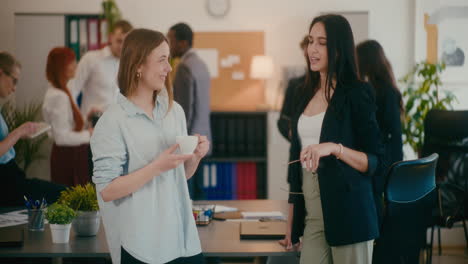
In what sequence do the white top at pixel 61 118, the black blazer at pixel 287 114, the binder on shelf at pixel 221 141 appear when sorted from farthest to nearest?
the binder on shelf at pixel 221 141 < the white top at pixel 61 118 < the black blazer at pixel 287 114

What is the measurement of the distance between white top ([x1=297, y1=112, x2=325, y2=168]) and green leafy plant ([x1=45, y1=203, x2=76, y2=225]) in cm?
95

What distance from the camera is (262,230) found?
2.26 m

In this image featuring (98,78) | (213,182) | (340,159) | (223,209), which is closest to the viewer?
(340,159)

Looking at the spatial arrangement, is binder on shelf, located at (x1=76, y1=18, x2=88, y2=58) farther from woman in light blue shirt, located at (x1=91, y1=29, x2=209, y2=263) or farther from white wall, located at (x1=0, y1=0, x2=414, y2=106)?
woman in light blue shirt, located at (x1=91, y1=29, x2=209, y2=263)

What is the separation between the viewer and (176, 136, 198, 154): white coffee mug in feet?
5.52

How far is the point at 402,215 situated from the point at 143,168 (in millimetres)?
1030

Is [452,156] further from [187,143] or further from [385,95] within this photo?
[187,143]

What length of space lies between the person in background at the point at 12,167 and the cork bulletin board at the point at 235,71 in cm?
288

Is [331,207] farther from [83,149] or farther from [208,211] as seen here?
[83,149]

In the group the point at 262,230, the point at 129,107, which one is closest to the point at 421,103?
the point at 262,230

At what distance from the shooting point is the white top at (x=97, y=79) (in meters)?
4.39

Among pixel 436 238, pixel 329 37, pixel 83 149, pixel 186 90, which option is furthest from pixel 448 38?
pixel 329 37

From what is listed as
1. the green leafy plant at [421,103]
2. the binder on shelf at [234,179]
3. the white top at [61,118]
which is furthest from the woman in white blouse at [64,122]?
the green leafy plant at [421,103]

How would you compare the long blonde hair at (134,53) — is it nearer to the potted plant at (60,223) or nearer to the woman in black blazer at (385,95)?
the potted plant at (60,223)
